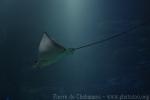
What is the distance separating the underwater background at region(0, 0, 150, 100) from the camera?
2.98 m

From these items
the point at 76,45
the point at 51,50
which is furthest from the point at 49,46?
the point at 76,45

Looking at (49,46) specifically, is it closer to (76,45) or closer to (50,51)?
(50,51)

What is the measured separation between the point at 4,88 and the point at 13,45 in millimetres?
489

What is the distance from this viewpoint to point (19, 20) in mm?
3230

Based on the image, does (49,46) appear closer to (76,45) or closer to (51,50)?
(51,50)

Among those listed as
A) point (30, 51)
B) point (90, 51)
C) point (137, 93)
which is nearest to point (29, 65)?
point (30, 51)

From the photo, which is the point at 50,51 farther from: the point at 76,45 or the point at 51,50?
the point at 76,45

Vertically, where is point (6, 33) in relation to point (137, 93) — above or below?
above

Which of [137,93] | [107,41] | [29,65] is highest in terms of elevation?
[107,41]

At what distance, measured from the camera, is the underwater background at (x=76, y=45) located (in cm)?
298

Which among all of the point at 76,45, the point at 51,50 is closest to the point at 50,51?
the point at 51,50

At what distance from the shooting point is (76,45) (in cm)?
306

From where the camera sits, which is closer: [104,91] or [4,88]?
[104,91]

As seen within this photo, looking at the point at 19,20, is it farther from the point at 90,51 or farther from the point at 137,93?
the point at 137,93
